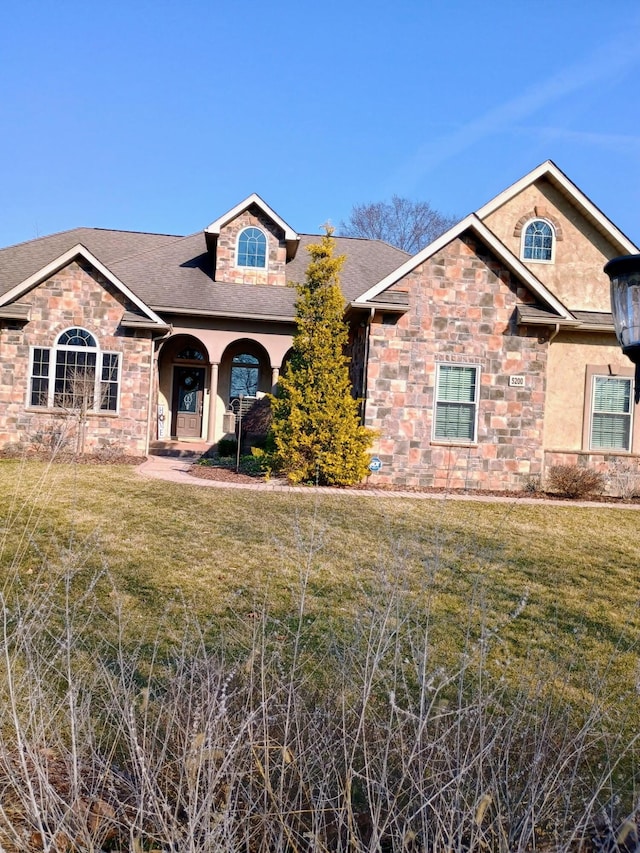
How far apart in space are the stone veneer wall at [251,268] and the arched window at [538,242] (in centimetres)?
645

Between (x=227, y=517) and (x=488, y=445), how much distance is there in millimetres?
6021

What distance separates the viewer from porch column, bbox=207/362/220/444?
16828 millimetres

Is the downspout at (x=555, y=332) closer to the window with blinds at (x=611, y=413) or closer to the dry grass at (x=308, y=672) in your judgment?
the window with blinds at (x=611, y=413)

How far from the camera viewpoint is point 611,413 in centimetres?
1323

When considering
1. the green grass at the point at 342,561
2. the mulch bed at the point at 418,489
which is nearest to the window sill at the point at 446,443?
the mulch bed at the point at 418,489

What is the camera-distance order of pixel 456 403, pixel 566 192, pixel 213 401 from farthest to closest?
1. pixel 213 401
2. pixel 566 192
3. pixel 456 403

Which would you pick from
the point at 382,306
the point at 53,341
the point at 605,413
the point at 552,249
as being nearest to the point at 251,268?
the point at 53,341

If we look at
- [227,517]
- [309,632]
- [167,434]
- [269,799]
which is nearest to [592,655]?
[309,632]

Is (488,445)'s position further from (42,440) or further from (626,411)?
(42,440)

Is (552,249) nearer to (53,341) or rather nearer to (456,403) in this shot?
(456,403)

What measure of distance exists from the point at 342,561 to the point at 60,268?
10721mm

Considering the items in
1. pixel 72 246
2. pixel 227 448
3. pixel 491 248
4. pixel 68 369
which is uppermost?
pixel 72 246

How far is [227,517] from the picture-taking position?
8070 mm

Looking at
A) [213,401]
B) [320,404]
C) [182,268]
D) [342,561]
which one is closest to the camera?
[342,561]
